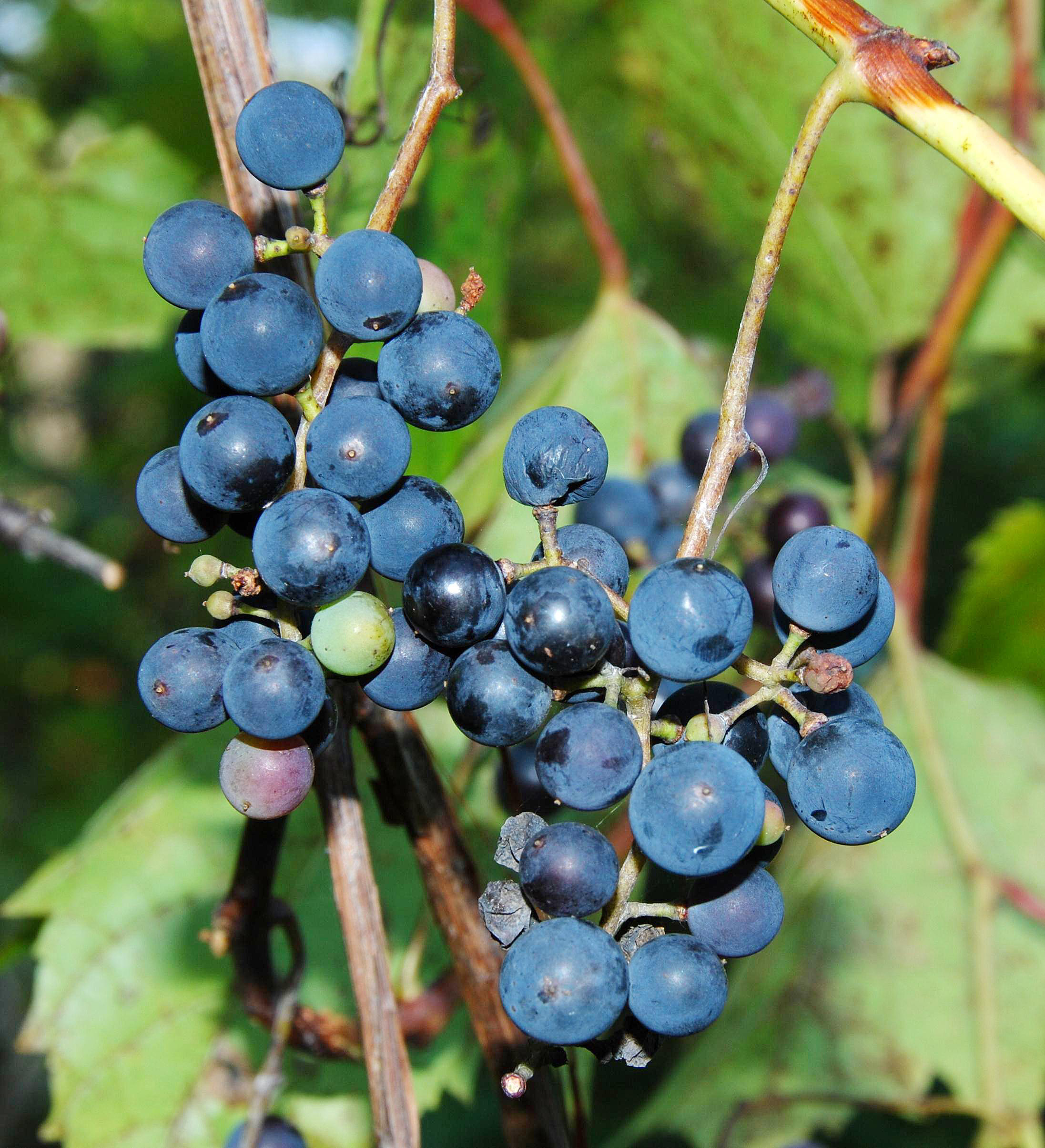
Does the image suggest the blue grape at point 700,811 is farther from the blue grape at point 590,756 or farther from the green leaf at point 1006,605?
the green leaf at point 1006,605

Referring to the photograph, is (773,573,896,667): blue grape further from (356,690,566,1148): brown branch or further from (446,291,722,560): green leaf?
(446,291,722,560): green leaf

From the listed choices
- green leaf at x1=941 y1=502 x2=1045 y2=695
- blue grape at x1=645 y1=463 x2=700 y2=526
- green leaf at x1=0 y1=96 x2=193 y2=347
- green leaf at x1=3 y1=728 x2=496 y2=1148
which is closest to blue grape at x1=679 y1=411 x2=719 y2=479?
blue grape at x1=645 y1=463 x2=700 y2=526

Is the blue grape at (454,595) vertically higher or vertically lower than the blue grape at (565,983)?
higher

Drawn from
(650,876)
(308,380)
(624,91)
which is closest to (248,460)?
(308,380)

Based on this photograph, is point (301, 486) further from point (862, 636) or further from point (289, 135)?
point (862, 636)

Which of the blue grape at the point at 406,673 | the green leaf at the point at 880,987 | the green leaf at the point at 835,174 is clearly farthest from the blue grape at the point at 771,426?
the blue grape at the point at 406,673

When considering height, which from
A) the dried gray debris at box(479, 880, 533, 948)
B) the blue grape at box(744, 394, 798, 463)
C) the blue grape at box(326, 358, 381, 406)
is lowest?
the dried gray debris at box(479, 880, 533, 948)

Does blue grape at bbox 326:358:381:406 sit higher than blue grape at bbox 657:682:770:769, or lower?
higher

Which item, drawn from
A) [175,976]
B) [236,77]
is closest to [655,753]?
[236,77]
